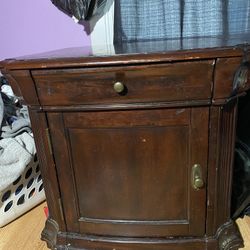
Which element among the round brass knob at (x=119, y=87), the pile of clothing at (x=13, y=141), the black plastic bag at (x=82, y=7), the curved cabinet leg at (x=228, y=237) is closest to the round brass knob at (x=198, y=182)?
the curved cabinet leg at (x=228, y=237)

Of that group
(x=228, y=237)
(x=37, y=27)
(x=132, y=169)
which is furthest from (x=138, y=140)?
(x=37, y=27)

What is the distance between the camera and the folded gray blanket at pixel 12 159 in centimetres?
97

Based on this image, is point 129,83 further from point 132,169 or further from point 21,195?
point 21,195

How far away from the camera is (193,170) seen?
78 centimetres

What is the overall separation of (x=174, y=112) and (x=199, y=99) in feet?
0.23

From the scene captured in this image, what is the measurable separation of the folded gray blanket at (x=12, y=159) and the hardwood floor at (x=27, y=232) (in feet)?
0.67

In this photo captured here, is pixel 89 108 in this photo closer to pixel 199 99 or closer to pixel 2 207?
pixel 199 99

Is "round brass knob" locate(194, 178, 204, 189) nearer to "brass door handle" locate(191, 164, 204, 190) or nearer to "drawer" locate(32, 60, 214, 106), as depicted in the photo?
"brass door handle" locate(191, 164, 204, 190)

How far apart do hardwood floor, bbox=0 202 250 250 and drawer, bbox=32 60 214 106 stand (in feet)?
1.89

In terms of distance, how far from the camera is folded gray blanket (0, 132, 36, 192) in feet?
3.20

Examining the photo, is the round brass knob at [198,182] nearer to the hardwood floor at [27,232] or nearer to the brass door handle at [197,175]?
the brass door handle at [197,175]

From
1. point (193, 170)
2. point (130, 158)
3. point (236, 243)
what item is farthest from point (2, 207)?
point (236, 243)

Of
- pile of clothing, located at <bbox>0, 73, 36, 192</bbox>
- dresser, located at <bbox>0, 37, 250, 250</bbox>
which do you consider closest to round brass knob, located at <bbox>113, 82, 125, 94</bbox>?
dresser, located at <bbox>0, 37, 250, 250</bbox>

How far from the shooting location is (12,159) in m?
0.99
